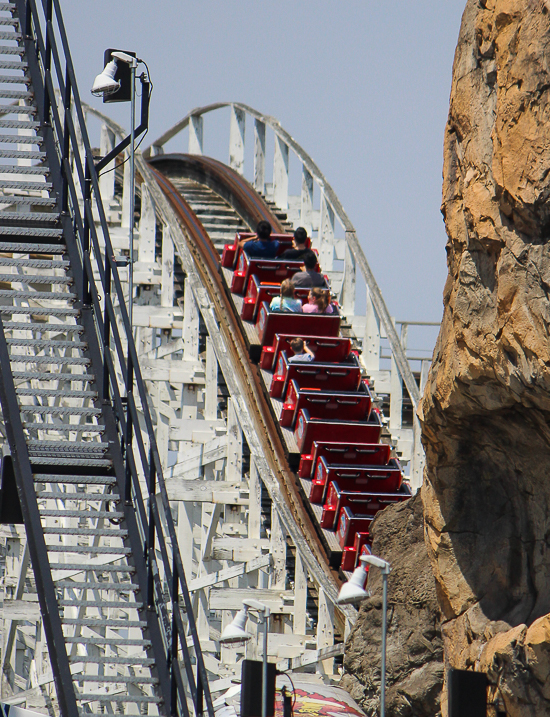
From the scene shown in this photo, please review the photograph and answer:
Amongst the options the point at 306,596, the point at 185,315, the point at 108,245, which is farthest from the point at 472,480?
the point at 185,315

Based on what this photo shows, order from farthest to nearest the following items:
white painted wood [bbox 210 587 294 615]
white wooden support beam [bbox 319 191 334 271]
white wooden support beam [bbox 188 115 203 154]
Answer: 1. white wooden support beam [bbox 188 115 203 154]
2. white wooden support beam [bbox 319 191 334 271]
3. white painted wood [bbox 210 587 294 615]

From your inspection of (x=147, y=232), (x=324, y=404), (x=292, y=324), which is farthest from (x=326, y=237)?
(x=324, y=404)

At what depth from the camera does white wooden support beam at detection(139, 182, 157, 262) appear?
11.9 m

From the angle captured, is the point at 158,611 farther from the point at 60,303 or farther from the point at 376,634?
the point at 60,303

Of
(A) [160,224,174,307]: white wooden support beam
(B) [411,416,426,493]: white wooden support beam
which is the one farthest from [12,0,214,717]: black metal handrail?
(B) [411,416,426,493]: white wooden support beam

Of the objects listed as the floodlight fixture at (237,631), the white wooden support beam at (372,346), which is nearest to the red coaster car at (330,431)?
the white wooden support beam at (372,346)

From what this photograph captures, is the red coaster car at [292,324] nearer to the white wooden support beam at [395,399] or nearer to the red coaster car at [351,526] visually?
the white wooden support beam at [395,399]

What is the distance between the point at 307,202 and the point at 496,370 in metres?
9.41

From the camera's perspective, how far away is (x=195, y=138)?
17391 mm

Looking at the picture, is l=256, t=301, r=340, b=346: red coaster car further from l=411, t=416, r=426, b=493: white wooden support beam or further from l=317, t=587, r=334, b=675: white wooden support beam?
l=317, t=587, r=334, b=675: white wooden support beam

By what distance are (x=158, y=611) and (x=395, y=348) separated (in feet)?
20.3

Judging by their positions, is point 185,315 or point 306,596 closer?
point 306,596

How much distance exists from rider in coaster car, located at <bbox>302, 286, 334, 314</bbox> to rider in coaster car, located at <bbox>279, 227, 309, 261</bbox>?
873mm

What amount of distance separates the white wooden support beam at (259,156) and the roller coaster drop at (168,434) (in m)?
0.37
